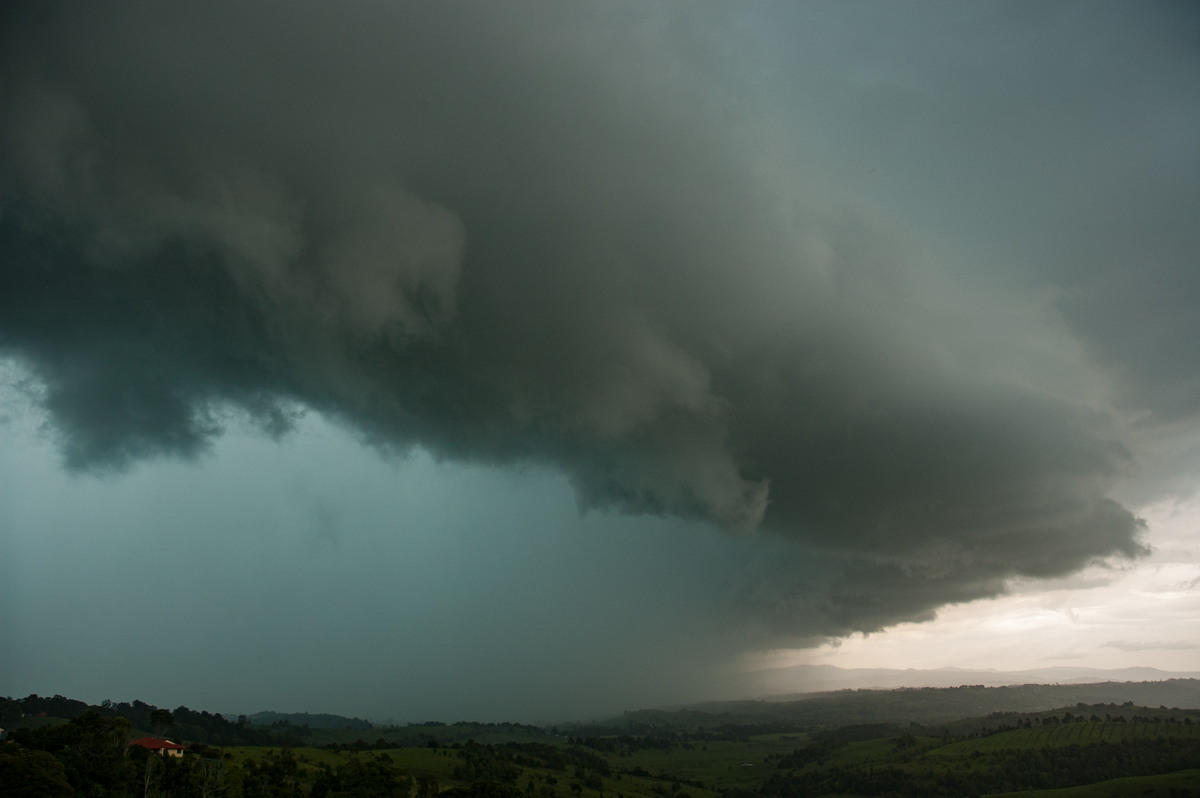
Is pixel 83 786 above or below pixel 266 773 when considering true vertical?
above

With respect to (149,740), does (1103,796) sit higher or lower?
lower

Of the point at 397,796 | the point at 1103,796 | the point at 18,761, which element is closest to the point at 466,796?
the point at 397,796

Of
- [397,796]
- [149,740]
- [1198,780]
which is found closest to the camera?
[397,796]

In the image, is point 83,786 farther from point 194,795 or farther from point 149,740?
point 149,740

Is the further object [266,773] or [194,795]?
[266,773]

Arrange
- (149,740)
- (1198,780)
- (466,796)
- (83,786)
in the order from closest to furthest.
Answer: (83,786) < (466,796) < (149,740) < (1198,780)

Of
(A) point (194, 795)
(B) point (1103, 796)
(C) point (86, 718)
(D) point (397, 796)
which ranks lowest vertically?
(B) point (1103, 796)

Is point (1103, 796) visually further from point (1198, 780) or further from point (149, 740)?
point (149, 740)

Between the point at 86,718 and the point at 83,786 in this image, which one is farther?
the point at 86,718

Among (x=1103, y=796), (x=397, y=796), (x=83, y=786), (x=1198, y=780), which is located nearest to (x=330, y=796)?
(x=397, y=796)
